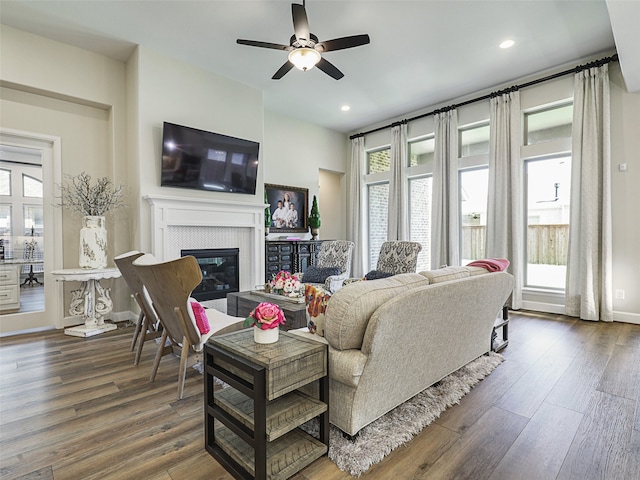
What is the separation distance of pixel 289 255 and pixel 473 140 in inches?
144

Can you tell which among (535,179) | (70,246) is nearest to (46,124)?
(70,246)

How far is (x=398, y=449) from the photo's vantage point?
1.68m

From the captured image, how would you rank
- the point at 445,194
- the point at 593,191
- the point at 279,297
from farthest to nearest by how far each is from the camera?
1. the point at 445,194
2. the point at 593,191
3. the point at 279,297

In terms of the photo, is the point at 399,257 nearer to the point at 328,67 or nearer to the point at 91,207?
the point at 328,67

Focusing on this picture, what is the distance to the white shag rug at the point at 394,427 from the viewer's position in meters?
1.59

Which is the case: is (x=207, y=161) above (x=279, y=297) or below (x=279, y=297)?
above

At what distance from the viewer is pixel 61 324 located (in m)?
3.97

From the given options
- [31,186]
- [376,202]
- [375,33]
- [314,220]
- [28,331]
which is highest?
[375,33]

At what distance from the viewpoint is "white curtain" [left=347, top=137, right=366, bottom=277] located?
271 inches

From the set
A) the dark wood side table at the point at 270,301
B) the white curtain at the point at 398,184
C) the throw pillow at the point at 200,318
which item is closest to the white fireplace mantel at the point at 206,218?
the dark wood side table at the point at 270,301

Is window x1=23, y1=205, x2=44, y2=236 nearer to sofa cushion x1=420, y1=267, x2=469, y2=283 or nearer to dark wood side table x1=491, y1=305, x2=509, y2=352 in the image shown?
sofa cushion x1=420, y1=267, x2=469, y2=283

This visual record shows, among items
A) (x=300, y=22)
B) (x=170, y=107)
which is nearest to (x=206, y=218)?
(x=170, y=107)

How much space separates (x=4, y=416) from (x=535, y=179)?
6.12 m

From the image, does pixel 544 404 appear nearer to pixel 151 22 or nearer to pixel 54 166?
pixel 151 22
